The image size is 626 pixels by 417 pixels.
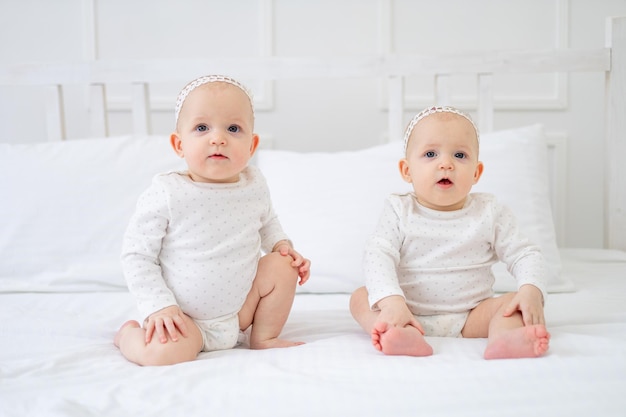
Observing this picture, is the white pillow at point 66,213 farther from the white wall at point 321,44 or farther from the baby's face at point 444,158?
the baby's face at point 444,158

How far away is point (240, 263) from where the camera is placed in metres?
1.13

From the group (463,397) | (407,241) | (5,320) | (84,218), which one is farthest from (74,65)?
(463,397)

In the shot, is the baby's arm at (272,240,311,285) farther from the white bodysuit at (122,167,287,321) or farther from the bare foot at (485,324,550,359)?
the bare foot at (485,324,550,359)

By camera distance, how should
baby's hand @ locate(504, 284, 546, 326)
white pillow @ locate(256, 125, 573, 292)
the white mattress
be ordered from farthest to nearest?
white pillow @ locate(256, 125, 573, 292)
baby's hand @ locate(504, 284, 546, 326)
the white mattress

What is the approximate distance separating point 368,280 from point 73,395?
50 centimetres

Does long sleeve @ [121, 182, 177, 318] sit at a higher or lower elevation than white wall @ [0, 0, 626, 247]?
lower

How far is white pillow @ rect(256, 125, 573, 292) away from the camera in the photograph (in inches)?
61.7

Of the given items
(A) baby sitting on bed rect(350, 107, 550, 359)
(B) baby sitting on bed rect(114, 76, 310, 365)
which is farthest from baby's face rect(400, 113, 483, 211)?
(B) baby sitting on bed rect(114, 76, 310, 365)

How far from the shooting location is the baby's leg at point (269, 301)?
3.83 feet

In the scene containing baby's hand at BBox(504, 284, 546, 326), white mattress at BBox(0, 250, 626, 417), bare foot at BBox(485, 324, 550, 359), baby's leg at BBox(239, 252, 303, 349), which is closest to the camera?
white mattress at BBox(0, 250, 626, 417)

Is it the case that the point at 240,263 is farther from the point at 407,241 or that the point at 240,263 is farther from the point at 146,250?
the point at 407,241

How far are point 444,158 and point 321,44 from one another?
1278 mm

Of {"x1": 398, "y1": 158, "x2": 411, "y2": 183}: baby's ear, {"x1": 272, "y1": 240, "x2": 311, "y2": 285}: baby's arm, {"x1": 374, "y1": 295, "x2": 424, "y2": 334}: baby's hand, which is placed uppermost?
{"x1": 398, "y1": 158, "x2": 411, "y2": 183}: baby's ear

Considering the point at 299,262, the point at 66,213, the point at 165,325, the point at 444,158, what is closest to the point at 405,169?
the point at 444,158
